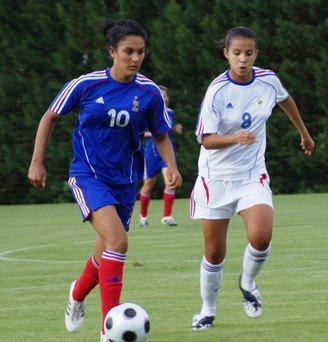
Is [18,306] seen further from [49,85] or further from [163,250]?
[49,85]

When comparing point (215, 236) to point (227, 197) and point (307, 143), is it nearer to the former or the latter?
point (227, 197)

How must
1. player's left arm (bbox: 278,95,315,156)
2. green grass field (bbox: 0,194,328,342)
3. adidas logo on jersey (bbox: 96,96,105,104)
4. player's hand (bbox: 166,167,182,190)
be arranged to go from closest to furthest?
adidas logo on jersey (bbox: 96,96,105,104), player's hand (bbox: 166,167,182,190), green grass field (bbox: 0,194,328,342), player's left arm (bbox: 278,95,315,156)

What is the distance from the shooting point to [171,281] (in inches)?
368

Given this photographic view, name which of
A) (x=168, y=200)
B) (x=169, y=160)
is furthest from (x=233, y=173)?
(x=168, y=200)

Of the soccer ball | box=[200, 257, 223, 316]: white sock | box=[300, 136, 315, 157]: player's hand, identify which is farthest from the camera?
box=[300, 136, 315, 157]: player's hand

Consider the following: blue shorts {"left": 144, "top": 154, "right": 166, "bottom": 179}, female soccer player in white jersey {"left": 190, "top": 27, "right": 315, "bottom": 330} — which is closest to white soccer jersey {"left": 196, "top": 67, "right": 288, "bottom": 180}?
female soccer player in white jersey {"left": 190, "top": 27, "right": 315, "bottom": 330}

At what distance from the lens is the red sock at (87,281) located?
717 cm

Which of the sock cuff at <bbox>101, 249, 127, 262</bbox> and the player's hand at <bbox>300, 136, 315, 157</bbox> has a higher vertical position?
the player's hand at <bbox>300, 136, 315, 157</bbox>

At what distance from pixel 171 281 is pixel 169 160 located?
255 centimetres

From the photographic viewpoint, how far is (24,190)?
24.1 metres

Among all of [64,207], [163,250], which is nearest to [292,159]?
[64,207]

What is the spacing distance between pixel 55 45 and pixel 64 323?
16.6 metres

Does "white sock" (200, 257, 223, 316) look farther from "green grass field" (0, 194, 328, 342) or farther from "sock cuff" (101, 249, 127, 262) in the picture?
"sock cuff" (101, 249, 127, 262)

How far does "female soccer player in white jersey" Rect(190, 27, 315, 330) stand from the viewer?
7.11m
